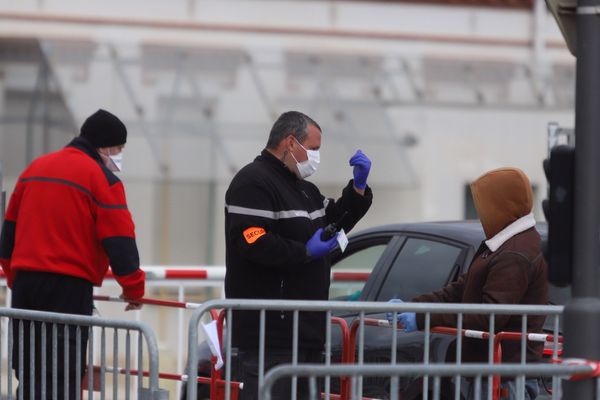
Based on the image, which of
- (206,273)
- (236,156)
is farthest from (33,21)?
(206,273)

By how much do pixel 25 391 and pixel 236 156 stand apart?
503 inches

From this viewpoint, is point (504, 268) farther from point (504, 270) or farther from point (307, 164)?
point (307, 164)

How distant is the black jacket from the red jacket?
0.57m

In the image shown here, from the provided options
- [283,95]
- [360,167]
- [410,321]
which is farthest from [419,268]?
[283,95]

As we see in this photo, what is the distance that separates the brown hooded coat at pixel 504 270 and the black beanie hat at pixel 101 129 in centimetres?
177

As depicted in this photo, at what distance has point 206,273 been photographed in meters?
10.1

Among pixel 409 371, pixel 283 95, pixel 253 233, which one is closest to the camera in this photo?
pixel 409 371

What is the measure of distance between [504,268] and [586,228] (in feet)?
5.27

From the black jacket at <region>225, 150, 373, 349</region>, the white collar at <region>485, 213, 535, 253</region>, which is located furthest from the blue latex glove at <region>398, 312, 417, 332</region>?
the white collar at <region>485, 213, 535, 253</region>

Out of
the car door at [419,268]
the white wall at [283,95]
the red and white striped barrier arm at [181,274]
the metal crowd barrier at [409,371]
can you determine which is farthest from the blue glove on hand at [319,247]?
the white wall at [283,95]

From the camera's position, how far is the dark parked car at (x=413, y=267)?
23.6 feet

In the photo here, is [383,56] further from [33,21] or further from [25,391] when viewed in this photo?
[25,391]

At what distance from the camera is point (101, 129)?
7.13m

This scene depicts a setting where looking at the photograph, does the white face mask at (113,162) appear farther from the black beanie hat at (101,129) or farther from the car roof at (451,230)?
the car roof at (451,230)
